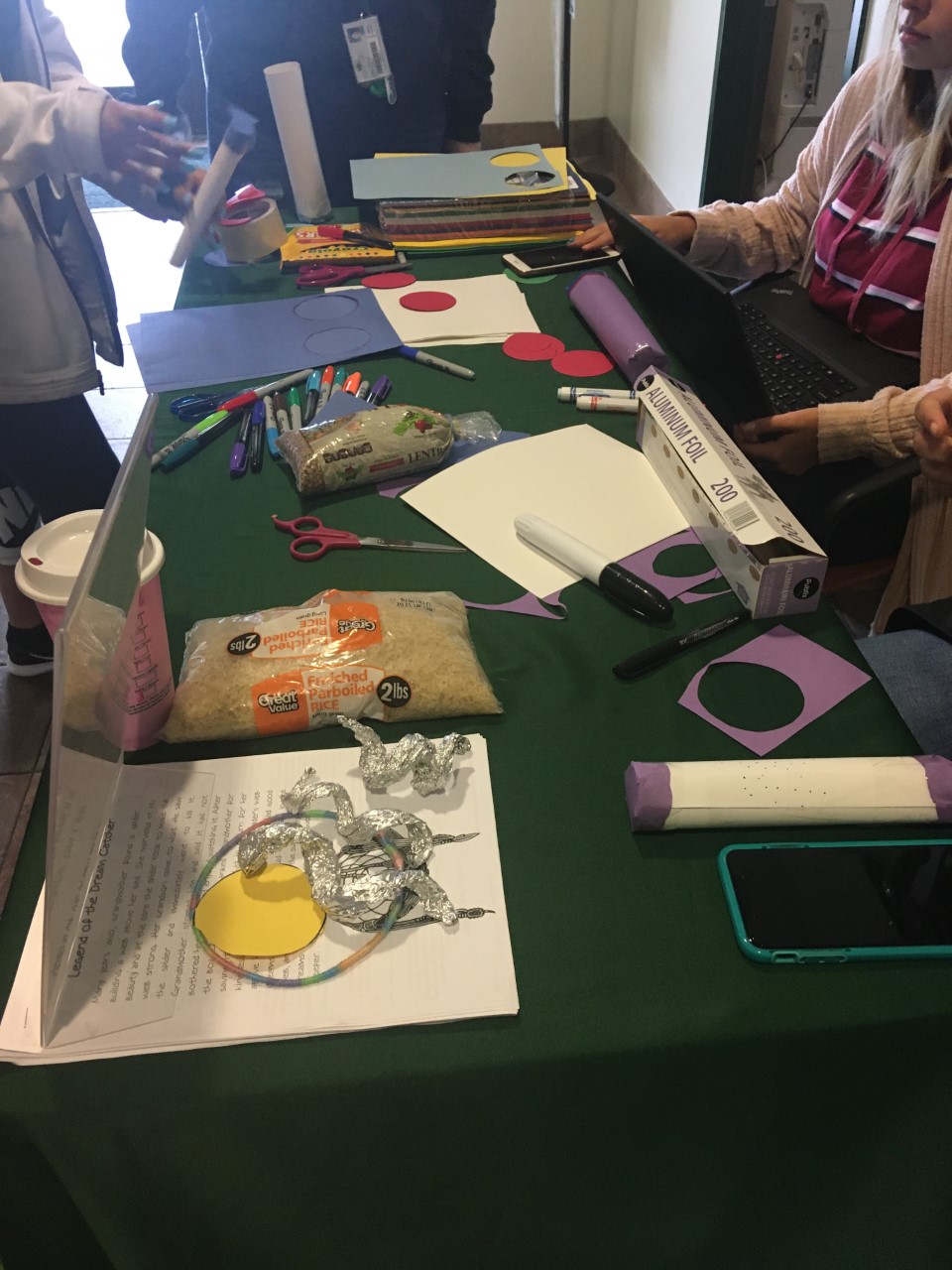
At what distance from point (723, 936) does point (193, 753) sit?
43 centimetres

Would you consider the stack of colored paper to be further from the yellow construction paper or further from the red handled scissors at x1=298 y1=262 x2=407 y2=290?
the yellow construction paper

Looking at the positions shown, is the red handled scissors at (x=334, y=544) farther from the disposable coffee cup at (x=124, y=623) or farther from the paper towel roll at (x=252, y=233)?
the paper towel roll at (x=252, y=233)

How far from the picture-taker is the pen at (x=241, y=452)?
1.07 m

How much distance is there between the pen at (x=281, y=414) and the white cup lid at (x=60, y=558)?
1.56ft

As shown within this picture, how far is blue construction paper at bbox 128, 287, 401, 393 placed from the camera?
50.2 inches

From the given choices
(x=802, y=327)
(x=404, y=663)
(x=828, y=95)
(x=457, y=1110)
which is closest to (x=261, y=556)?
(x=404, y=663)

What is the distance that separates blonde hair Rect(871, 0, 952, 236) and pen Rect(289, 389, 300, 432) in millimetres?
945

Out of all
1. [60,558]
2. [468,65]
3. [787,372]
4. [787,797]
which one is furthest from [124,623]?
[468,65]

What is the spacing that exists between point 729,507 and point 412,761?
427 mm

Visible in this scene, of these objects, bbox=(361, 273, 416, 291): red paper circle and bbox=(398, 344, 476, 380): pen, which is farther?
bbox=(361, 273, 416, 291): red paper circle

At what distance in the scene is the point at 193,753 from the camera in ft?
2.37

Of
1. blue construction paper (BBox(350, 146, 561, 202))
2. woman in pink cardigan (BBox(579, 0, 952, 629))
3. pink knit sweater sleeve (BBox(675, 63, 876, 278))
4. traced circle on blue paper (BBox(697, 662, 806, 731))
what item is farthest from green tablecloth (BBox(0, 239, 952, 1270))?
blue construction paper (BBox(350, 146, 561, 202))

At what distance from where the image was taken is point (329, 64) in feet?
6.07

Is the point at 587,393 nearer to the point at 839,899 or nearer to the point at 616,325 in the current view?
the point at 616,325
